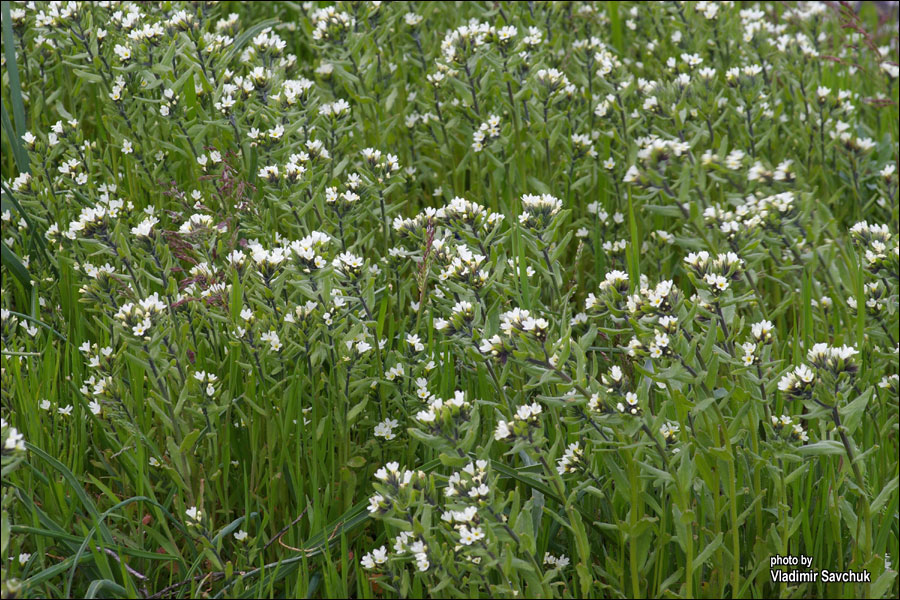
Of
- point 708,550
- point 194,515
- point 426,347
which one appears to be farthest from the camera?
point 426,347

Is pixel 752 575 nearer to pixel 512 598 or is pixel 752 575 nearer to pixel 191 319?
pixel 512 598

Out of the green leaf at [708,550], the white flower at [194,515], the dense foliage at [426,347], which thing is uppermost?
the dense foliage at [426,347]

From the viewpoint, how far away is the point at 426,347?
2939mm

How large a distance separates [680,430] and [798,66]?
Answer: 291 cm

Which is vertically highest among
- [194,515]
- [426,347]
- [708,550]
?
[426,347]

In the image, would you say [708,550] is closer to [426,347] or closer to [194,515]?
[426,347]

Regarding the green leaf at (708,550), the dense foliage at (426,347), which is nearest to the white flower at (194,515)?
the dense foliage at (426,347)

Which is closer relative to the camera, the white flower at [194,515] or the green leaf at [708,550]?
the green leaf at [708,550]

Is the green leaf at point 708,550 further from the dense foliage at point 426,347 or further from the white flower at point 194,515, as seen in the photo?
the white flower at point 194,515

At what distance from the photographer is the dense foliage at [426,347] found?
7.43ft

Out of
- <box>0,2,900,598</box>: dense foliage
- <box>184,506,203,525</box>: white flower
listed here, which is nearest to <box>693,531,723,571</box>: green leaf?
<box>0,2,900,598</box>: dense foliage

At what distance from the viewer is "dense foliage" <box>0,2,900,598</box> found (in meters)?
2.27

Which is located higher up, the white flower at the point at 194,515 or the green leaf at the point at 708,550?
the white flower at the point at 194,515

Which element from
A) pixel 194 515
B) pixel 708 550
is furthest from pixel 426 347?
pixel 708 550
